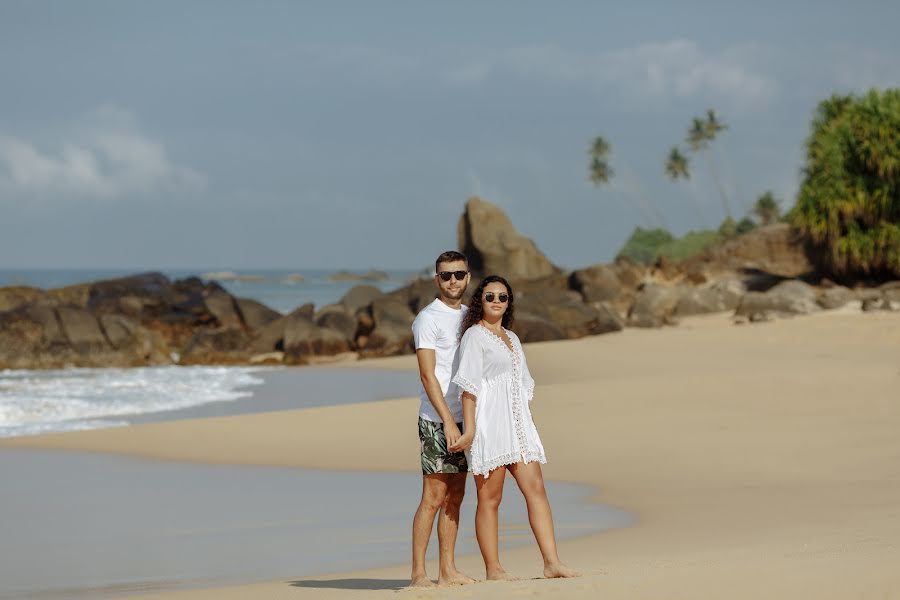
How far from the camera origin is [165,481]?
11.4m

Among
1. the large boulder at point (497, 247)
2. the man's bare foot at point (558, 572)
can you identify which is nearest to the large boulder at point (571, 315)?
the large boulder at point (497, 247)

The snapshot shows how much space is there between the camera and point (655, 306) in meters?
37.3

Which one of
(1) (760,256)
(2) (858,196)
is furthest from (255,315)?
(1) (760,256)

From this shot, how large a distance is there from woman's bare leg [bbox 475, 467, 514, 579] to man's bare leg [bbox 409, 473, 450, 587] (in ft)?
0.69

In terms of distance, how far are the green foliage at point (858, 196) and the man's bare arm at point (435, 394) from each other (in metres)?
36.1

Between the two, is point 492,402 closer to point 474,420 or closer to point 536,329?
point 474,420

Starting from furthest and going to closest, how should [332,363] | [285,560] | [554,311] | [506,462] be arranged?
1. [554,311]
2. [332,363]
3. [285,560]
4. [506,462]

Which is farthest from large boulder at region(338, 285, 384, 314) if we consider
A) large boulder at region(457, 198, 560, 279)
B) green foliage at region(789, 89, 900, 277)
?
green foliage at region(789, 89, 900, 277)

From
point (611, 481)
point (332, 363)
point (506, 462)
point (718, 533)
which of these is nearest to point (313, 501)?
point (611, 481)

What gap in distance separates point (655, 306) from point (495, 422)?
105 ft

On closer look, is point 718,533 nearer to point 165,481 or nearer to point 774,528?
point 774,528

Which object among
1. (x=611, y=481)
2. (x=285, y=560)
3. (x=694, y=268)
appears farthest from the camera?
(x=694, y=268)

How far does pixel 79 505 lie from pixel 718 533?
5.55m

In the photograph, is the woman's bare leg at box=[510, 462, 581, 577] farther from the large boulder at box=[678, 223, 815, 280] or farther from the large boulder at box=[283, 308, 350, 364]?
the large boulder at box=[678, 223, 815, 280]
